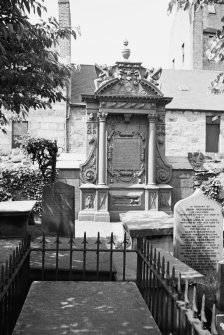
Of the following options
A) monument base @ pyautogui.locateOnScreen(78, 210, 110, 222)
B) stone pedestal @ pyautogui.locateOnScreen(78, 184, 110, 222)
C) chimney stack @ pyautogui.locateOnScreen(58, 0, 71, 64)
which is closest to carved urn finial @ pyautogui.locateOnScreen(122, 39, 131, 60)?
stone pedestal @ pyautogui.locateOnScreen(78, 184, 110, 222)

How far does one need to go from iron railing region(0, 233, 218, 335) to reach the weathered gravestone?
79.3 inches

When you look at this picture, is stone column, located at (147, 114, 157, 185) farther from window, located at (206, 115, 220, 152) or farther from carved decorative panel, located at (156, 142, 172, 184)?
window, located at (206, 115, 220, 152)

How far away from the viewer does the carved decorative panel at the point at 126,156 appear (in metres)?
12.5

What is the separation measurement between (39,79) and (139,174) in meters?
6.60

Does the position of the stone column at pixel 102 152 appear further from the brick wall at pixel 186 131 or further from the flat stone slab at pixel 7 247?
the brick wall at pixel 186 131

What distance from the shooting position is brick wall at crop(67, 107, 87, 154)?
21.2 metres

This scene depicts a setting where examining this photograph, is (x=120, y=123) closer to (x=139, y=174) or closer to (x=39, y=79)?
(x=139, y=174)

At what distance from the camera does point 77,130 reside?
2130 centimetres

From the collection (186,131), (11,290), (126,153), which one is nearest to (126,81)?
(126,153)

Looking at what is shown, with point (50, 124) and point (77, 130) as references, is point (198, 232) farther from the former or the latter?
point (50, 124)

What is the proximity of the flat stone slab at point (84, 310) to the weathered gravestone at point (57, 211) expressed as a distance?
4.27 metres

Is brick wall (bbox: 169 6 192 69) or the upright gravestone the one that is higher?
brick wall (bbox: 169 6 192 69)

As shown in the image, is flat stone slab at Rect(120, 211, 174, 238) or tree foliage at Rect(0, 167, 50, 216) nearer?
flat stone slab at Rect(120, 211, 174, 238)

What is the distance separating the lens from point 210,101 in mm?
22859
